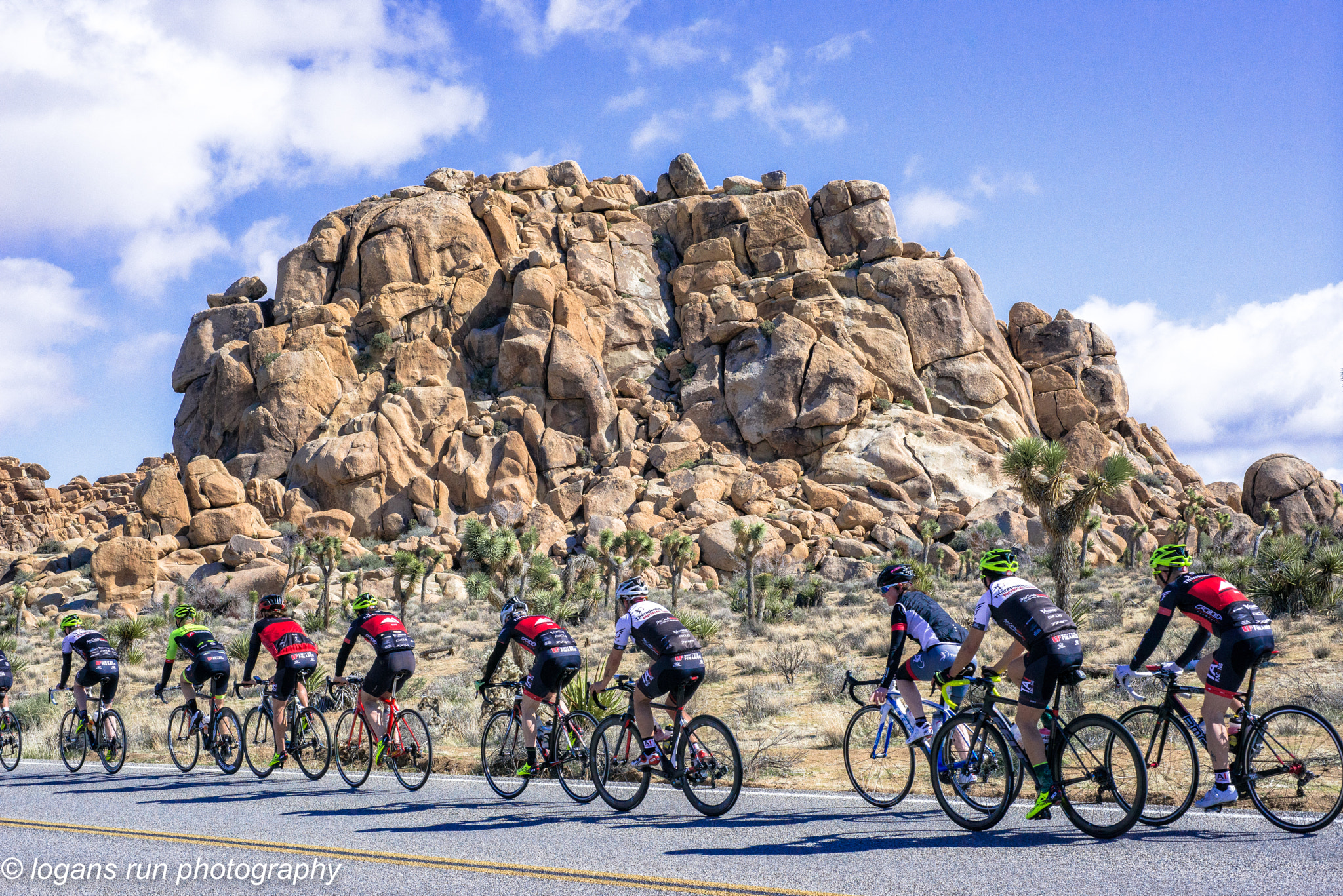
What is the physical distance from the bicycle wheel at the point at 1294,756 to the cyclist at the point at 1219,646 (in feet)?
0.61

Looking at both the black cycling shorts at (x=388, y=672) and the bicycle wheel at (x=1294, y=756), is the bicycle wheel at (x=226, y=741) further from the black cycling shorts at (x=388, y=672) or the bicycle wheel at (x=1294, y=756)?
the bicycle wheel at (x=1294, y=756)

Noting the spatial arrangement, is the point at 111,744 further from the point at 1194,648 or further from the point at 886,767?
the point at 1194,648

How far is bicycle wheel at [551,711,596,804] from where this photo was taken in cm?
870

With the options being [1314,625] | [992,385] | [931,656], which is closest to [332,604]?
[1314,625]

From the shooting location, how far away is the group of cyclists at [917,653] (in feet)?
21.6

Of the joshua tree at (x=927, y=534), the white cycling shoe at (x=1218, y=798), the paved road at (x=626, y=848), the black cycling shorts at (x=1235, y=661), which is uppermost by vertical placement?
the joshua tree at (x=927, y=534)

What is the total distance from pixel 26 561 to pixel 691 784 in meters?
56.5

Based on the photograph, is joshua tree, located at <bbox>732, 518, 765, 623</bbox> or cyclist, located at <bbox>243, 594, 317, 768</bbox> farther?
joshua tree, located at <bbox>732, 518, 765, 623</bbox>

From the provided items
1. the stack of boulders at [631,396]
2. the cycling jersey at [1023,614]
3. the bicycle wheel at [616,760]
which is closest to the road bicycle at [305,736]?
the bicycle wheel at [616,760]

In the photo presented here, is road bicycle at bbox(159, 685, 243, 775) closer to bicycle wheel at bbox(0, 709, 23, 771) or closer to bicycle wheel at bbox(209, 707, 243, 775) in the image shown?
bicycle wheel at bbox(209, 707, 243, 775)

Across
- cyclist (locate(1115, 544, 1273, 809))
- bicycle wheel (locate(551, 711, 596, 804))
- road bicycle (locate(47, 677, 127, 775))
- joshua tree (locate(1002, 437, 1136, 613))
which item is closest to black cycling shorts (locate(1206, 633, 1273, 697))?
cyclist (locate(1115, 544, 1273, 809))

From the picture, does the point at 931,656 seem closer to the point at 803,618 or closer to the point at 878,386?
the point at 803,618

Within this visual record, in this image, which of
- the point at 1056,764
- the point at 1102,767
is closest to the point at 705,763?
the point at 1056,764

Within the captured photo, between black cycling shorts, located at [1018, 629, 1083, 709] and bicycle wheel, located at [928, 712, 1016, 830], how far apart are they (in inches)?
17.4
